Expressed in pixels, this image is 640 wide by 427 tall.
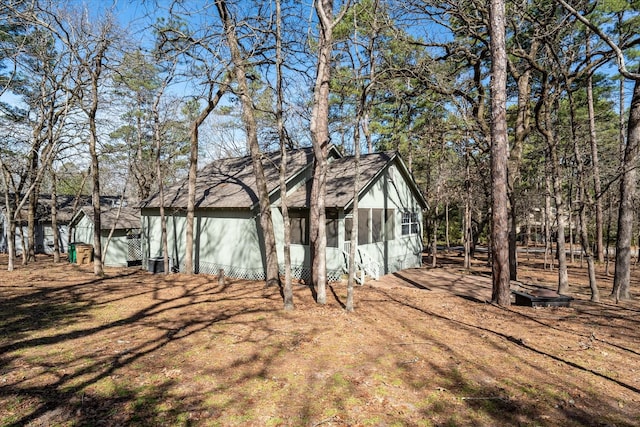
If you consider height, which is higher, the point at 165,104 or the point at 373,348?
the point at 165,104

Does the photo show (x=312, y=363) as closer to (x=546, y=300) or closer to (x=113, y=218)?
(x=546, y=300)

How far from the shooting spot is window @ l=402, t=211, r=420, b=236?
17538mm

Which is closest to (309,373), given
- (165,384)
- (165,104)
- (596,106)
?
(165,384)

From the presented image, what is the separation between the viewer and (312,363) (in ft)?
18.1

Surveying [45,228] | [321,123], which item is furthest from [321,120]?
[45,228]

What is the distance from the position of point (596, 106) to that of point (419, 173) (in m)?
16.6

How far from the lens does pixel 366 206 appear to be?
14.5 metres

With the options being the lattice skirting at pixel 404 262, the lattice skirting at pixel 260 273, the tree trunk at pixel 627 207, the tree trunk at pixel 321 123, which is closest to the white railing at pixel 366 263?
the lattice skirting at pixel 260 273

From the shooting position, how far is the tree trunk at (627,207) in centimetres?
1005

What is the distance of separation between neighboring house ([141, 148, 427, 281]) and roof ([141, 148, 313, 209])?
0.06m

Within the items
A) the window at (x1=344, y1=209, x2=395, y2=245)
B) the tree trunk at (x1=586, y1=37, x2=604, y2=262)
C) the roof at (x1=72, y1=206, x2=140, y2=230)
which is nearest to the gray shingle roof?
the window at (x1=344, y1=209, x2=395, y2=245)

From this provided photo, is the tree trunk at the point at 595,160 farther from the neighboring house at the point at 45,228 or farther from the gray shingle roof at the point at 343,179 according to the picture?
the neighboring house at the point at 45,228

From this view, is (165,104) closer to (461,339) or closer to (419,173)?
(461,339)

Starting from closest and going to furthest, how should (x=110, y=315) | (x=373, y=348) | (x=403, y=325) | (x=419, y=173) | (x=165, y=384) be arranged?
(x=165, y=384) < (x=373, y=348) < (x=403, y=325) < (x=110, y=315) < (x=419, y=173)
